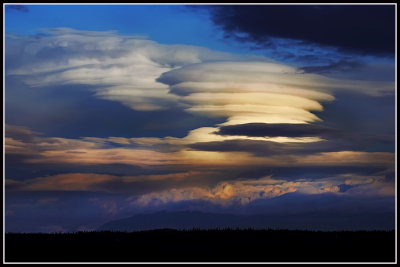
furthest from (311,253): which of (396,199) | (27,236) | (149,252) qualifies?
(27,236)

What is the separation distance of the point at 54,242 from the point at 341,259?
16374 millimetres

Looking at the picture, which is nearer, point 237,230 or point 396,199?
point 396,199

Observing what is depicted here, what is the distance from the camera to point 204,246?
3130 centimetres

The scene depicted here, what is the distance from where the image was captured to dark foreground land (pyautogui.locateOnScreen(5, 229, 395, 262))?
93.9 feet

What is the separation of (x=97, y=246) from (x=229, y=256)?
777cm

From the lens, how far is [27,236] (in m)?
35.2

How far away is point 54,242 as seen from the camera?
33.1 m

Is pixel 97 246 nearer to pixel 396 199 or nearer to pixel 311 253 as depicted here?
pixel 311 253

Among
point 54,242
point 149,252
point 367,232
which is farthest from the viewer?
point 367,232

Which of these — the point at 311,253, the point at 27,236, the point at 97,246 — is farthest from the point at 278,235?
the point at 27,236

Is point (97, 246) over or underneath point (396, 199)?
underneath

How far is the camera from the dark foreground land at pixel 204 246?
28.6m

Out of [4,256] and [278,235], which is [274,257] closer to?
[278,235]

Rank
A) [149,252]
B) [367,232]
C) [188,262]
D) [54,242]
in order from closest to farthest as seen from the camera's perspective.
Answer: [188,262], [149,252], [54,242], [367,232]
